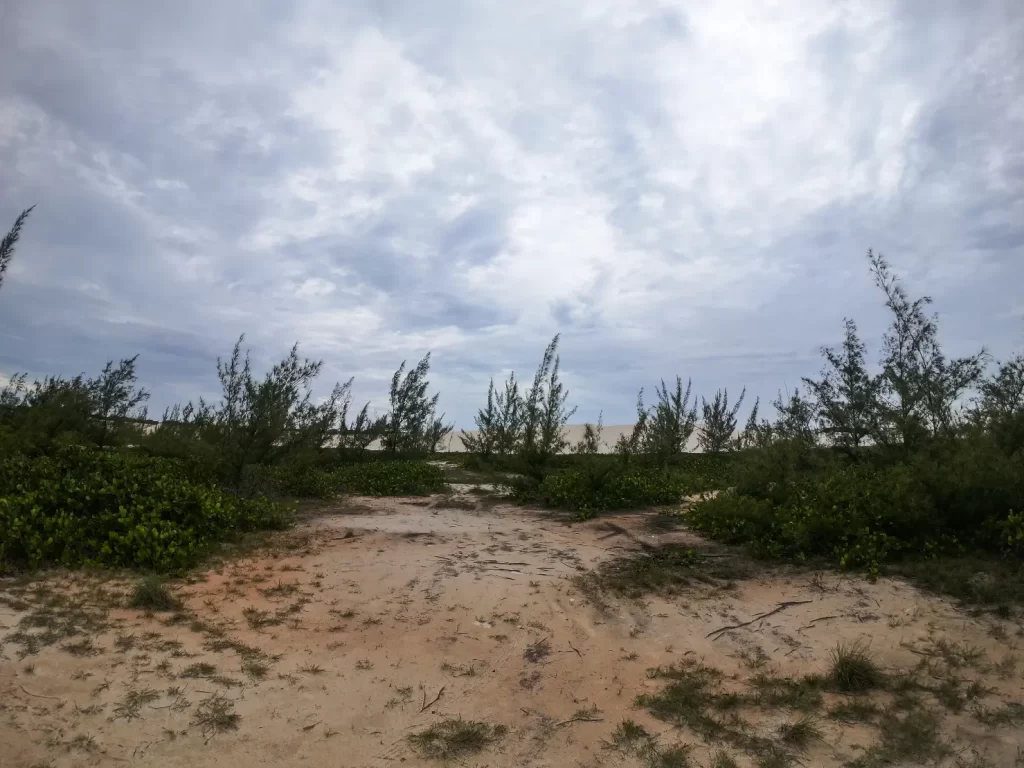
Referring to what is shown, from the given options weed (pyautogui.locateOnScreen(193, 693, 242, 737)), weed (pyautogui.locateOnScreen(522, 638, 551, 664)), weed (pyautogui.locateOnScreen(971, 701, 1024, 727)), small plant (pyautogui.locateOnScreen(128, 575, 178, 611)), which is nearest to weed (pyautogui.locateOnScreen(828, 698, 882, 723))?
weed (pyautogui.locateOnScreen(971, 701, 1024, 727))

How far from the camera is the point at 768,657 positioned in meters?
4.59

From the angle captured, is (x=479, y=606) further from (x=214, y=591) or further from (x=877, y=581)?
(x=877, y=581)

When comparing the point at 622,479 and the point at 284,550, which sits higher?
the point at 622,479

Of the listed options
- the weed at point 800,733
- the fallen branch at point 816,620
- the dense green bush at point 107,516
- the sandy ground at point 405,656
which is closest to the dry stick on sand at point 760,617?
the sandy ground at point 405,656

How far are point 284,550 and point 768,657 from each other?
205 inches

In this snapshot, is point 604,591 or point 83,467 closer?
point 604,591

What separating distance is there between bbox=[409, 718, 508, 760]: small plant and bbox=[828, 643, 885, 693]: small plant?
7.23ft

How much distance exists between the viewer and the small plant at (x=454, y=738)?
11.5ft

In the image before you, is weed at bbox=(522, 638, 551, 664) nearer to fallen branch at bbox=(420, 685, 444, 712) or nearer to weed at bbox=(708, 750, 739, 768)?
fallen branch at bbox=(420, 685, 444, 712)

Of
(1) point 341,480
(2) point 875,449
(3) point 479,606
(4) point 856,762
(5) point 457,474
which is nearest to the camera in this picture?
(4) point 856,762

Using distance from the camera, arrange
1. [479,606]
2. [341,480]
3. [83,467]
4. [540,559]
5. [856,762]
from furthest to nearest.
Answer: [341,480]
[83,467]
[540,559]
[479,606]
[856,762]

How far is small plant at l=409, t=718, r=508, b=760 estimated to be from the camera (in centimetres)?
352

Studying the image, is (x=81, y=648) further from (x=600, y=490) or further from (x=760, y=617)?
(x=600, y=490)

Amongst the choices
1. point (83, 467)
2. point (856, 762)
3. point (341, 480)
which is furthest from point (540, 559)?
point (341, 480)
